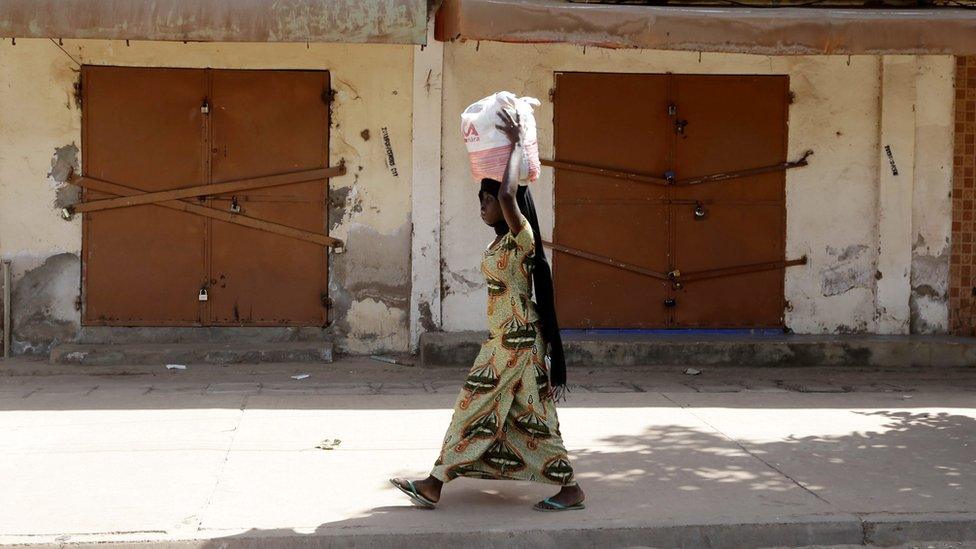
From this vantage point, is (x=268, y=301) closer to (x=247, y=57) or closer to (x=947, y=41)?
(x=247, y=57)

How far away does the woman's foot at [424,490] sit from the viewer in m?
5.43

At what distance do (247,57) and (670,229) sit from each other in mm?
3977

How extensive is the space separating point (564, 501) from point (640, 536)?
43 cm

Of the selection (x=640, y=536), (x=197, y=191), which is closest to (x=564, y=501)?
(x=640, y=536)

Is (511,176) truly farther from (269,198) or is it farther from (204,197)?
(204,197)

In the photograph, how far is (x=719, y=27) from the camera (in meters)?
8.84

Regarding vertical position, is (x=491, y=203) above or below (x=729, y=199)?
below

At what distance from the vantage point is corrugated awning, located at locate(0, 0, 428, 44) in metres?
8.42

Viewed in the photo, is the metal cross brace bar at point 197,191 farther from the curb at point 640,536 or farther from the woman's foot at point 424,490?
the curb at point 640,536

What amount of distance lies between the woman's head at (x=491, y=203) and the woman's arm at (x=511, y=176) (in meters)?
0.09

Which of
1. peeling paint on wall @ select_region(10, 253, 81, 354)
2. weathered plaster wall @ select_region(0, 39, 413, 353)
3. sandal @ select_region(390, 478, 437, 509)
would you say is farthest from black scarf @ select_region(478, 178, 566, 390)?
peeling paint on wall @ select_region(10, 253, 81, 354)

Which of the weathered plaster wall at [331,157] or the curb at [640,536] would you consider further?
the weathered plaster wall at [331,157]

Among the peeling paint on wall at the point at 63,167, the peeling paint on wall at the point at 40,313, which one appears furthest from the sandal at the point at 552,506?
the peeling paint on wall at the point at 63,167

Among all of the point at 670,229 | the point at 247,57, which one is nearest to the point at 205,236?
the point at 247,57
